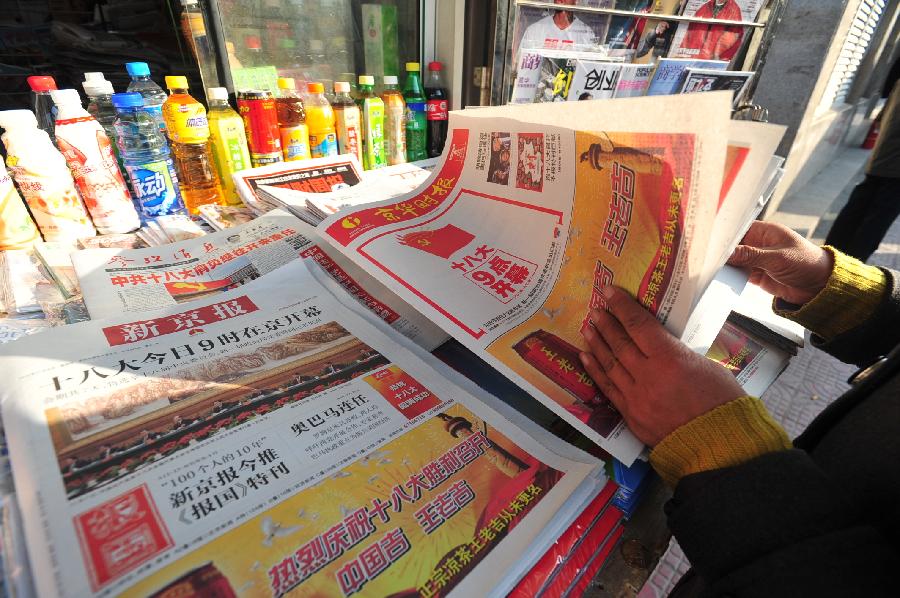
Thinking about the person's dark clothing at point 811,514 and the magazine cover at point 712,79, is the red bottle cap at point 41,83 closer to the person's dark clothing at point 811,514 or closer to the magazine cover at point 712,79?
the person's dark clothing at point 811,514

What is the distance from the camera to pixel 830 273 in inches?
22.6

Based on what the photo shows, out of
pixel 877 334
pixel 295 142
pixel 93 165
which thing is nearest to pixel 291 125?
pixel 295 142

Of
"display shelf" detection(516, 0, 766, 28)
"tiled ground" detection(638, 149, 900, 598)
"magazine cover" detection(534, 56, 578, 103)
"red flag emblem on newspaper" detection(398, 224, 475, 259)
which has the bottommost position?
"tiled ground" detection(638, 149, 900, 598)

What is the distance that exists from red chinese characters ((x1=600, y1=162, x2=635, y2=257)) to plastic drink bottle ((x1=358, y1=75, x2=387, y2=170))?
0.86 metres

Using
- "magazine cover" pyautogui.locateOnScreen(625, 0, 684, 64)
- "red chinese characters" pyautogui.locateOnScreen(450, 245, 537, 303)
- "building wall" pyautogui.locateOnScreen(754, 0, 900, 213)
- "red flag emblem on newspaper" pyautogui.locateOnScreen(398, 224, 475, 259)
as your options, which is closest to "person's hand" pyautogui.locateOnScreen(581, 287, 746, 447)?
"red chinese characters" pyautogui.locateOnScreen(450, 245, 537, 303)

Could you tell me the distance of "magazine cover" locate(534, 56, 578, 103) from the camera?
45.0 inches

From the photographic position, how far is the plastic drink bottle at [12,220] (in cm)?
65

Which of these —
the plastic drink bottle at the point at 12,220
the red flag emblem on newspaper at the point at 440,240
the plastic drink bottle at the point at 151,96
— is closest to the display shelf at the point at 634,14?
Result: the red flag emblem on newspaper at the point at 440,240

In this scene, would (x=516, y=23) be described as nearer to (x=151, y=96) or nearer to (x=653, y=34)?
(x=653, y=34)

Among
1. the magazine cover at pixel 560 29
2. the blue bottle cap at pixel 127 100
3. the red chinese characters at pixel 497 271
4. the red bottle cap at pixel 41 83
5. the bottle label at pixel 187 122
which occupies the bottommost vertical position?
the red chinese characters at pixel 497 271

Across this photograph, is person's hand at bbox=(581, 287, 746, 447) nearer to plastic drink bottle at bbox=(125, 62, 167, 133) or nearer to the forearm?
the forearm

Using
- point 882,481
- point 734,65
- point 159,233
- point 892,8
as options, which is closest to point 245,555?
point 882,481

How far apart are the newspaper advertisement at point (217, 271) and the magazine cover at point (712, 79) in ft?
4.53

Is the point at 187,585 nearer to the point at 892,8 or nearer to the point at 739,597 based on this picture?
the point at 739,597
